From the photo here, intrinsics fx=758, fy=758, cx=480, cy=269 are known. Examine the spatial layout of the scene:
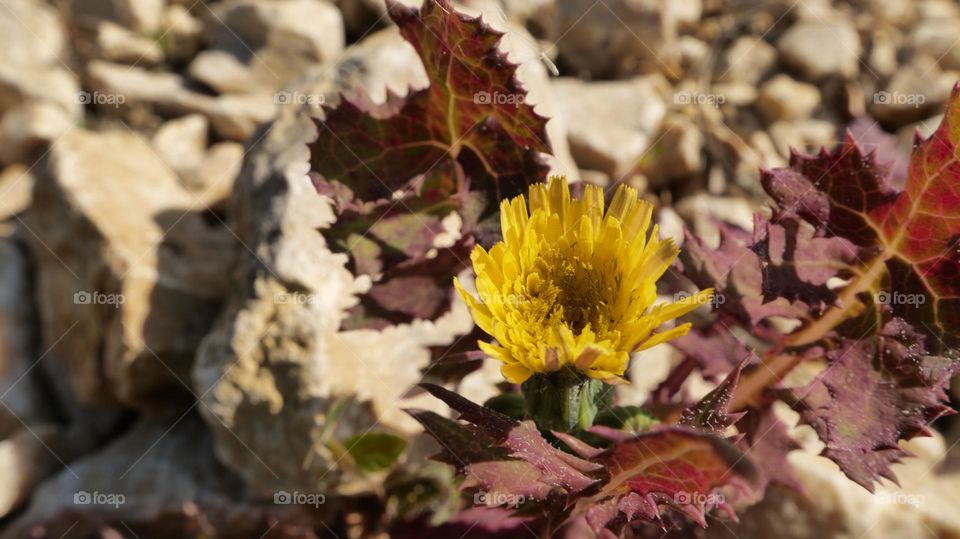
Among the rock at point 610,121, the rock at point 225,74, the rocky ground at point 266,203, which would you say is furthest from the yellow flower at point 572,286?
the rock at point 225,74

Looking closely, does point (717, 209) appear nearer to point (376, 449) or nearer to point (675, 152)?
point (675, 152)

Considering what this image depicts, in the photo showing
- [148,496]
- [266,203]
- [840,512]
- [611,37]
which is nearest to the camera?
[840,512]

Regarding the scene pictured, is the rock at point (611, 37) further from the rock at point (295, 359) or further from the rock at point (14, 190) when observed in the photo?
the rock at point (14, 190)

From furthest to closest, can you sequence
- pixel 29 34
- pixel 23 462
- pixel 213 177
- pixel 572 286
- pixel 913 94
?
1. pixel 29 34
2. pixel 913 94
3. pixel 213 177
4. pixel 23 462
5. pixel 572 286

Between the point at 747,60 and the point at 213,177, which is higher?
the point at 213,177

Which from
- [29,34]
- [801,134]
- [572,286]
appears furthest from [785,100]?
[29,34]
